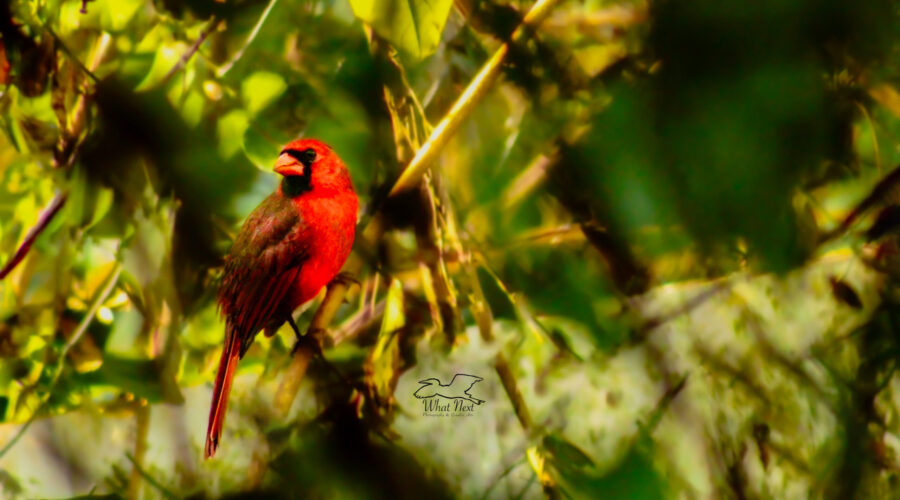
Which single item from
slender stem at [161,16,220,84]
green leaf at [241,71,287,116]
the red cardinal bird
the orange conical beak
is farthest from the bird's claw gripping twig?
slender stem at [161,16,220,84]

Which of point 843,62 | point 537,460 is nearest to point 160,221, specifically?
point 537,460

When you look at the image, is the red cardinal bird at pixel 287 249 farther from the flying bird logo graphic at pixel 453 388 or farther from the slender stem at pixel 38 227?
the slender stem at pixel 38 227

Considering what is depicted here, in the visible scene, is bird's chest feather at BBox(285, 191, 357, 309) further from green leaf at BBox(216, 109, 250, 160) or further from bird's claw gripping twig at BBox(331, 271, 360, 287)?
green leaf at BBox(216, 109, 250, 160)

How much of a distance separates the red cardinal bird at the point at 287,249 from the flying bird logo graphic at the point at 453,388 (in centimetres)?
16

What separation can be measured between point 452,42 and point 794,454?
23.6 inches

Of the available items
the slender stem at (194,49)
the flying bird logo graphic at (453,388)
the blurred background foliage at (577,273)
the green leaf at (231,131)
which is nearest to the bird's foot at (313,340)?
the blurred background foliage at (577,273)

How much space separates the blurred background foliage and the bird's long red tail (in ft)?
0.04

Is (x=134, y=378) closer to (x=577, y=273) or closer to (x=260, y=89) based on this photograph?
(x=260, y=89)

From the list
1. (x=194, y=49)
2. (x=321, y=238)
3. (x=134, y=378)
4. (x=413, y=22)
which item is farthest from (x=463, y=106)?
(x=134, y=378)

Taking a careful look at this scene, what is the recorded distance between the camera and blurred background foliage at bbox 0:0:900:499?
2.75ft

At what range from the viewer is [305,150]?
0.85 m

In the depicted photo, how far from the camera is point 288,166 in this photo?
2.75 feet

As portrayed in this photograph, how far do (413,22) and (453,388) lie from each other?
413mm

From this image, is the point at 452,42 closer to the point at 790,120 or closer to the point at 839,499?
the point at 790,120
